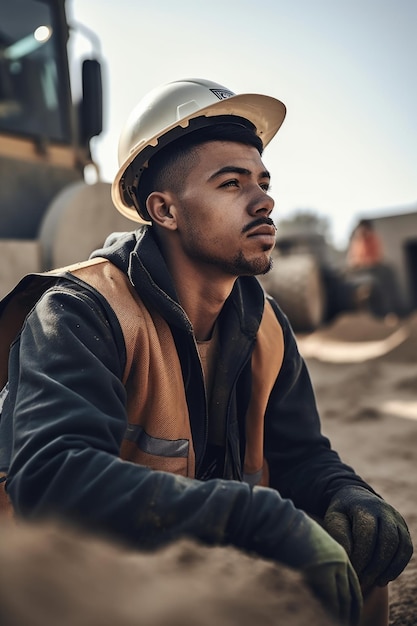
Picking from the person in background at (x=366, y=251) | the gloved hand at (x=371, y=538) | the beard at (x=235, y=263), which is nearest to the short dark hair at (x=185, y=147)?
the beard at (x=235, y=263)

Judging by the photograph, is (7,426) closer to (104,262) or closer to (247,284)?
(104,262)

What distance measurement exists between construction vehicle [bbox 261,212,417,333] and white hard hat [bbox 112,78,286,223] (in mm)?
6537

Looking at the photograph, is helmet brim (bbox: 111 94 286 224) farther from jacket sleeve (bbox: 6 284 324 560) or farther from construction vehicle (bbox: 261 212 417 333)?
construction vehicle (bbox: 261 212 417 333)

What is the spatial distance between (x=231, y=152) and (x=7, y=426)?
1.09 metres

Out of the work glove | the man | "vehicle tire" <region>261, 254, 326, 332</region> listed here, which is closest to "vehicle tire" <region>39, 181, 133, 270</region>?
the man

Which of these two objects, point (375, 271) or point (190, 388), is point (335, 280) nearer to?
point (375, 271)

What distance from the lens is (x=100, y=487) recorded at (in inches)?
49.9

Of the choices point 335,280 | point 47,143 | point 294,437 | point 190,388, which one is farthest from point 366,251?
point 190,388

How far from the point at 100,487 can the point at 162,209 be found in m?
1.08

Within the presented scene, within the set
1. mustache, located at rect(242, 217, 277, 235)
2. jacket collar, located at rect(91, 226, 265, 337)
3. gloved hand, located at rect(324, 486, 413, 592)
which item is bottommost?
gloved hand, located at rect(324, 486, 413, 592)

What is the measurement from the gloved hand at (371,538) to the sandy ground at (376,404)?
0.53 meters

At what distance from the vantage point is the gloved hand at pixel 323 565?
124 centimetres

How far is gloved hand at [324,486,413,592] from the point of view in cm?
169

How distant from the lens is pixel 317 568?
1260 mm
